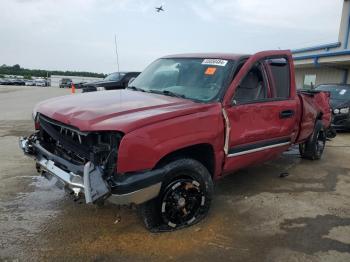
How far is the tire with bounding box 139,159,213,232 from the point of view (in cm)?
373

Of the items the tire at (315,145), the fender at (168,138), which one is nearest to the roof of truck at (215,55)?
the fender at (168,138)

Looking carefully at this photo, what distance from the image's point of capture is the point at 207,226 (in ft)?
13.6

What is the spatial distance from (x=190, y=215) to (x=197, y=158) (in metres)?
0.63

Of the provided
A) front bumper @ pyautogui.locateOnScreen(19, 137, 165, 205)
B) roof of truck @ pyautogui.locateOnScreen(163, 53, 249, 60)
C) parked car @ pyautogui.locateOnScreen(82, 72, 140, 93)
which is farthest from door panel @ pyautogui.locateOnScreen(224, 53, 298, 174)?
parked car @ pyautogui.locateOnScreen(82, 72, 140, 93)

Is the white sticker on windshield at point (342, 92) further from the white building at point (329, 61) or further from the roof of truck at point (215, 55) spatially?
the roof of truck at point (215, 55)

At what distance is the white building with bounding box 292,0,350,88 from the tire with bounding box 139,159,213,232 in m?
14.7

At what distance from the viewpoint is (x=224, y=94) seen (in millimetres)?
4266

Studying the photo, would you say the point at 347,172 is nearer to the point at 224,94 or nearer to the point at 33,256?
the point at 224,94

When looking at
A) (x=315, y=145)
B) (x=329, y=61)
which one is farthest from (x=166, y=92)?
(x=329, y=61)

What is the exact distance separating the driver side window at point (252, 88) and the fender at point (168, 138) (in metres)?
0.49

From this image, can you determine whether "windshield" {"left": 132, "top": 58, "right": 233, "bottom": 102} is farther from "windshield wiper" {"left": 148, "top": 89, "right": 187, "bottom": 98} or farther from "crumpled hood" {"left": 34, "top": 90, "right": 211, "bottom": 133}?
"crumpled hood" {"left": 34, "top": 90, "right": 211, "bottom": 133}

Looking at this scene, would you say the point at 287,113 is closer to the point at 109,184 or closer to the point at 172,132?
the point at 172,132

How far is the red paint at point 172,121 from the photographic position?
132 inches

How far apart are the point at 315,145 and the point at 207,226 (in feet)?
12.5
